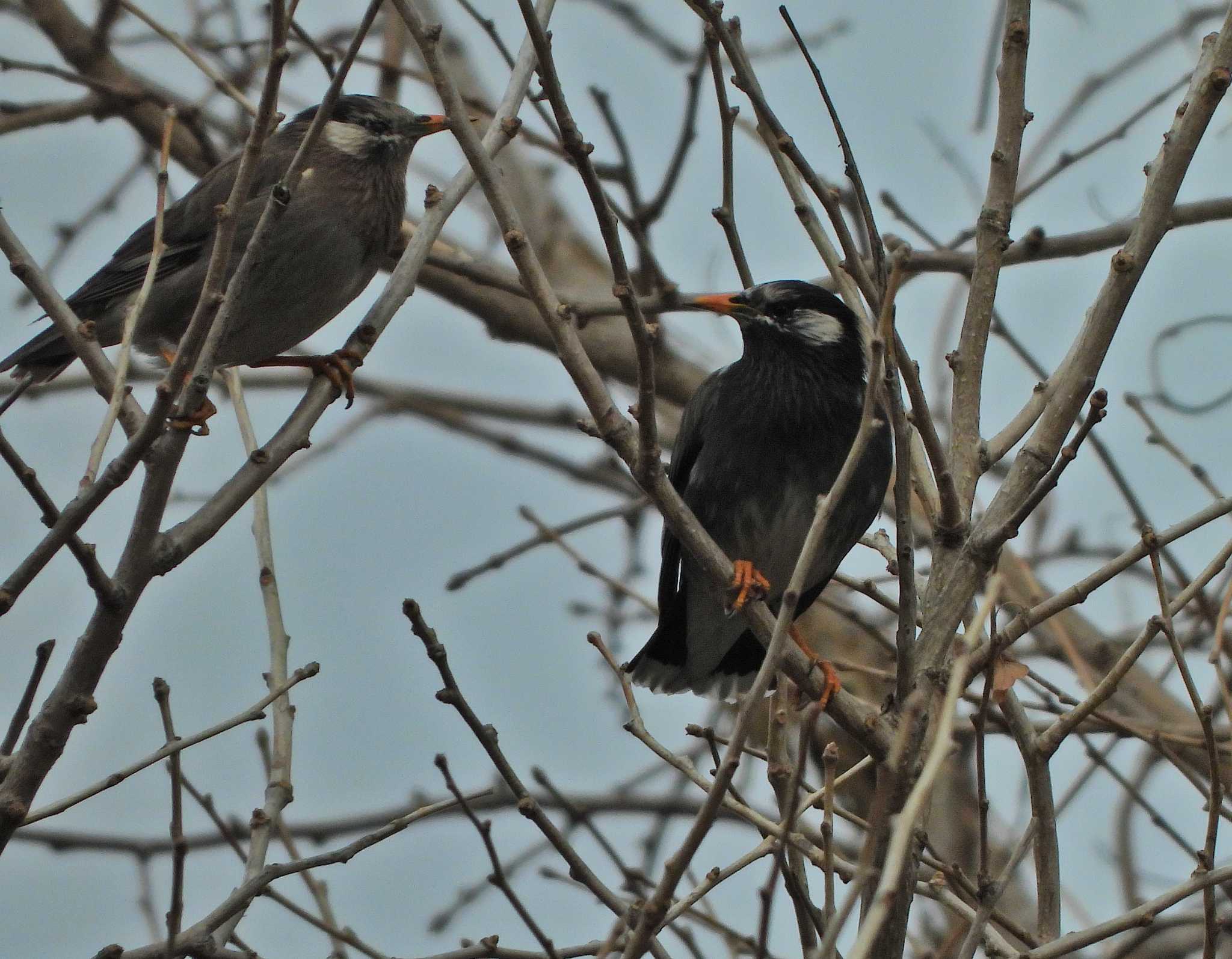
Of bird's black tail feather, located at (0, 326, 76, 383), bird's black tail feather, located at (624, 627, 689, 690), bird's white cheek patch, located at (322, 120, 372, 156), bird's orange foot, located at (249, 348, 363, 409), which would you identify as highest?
bird's white cheek patch, located at (322, 120, 372, 156)

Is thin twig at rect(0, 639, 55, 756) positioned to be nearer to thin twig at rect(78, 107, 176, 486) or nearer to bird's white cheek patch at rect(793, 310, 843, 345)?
thin twig at rect(78, 107, 176, 486)

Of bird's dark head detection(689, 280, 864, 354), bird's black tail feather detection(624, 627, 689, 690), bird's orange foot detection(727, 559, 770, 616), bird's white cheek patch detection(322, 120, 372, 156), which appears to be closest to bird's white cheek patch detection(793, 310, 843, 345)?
bird's dark head detection(689, 280, 864, 354)

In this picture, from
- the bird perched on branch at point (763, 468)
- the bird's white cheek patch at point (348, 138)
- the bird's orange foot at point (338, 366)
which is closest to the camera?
the bird's orange foot at point (338, 366)

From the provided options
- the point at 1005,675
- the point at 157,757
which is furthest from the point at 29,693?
the point at 1005,675

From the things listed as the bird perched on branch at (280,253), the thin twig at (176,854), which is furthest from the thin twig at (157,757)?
the bird perched on branch at (280,253)

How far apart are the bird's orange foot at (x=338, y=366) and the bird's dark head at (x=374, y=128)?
1051 millimetres

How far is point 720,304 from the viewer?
529 centimetres

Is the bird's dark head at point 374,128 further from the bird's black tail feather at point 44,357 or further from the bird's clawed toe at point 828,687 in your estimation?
the bird's clawed toe at point 828,687

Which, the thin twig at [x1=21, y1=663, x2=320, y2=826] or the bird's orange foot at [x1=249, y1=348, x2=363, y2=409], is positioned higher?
the bird's orange foot at [x1=249, y1=348, x2=363, y2=409]

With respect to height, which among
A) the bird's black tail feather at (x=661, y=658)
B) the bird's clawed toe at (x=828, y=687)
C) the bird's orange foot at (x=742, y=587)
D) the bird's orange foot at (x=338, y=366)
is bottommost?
the bird's clawed toe at (x=828, y=687)

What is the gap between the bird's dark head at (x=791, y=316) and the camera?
17.2ft

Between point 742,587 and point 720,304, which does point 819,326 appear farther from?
point 742,587

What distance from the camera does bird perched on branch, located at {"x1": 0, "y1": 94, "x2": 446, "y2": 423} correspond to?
16.5 feet

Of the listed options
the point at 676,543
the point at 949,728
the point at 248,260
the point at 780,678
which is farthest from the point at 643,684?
the point at 949,728
